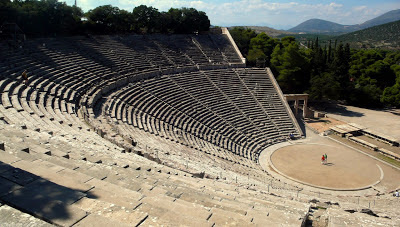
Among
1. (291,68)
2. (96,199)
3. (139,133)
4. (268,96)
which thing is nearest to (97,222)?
(96,199)

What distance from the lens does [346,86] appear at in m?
40.7

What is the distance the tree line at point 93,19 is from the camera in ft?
92.1

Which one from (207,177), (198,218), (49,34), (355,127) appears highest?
(49,34)

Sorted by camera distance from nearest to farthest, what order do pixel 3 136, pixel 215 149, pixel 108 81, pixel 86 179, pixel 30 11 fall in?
pixel 86 179
pixel 3 136
pixel 215 149
pixel 108 81
pixel 30 11

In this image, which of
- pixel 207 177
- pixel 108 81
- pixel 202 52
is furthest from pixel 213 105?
pixel 207 177

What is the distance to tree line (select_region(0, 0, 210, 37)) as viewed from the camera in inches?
1105

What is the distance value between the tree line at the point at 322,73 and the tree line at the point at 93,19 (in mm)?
9310

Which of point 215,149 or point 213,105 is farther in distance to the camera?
point 213,105

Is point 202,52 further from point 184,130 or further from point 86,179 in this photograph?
point 86,179

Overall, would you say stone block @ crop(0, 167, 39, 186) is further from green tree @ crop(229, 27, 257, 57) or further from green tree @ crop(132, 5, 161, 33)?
green tree @ crop(229, 27, 257, 57)

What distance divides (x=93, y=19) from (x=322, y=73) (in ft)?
105

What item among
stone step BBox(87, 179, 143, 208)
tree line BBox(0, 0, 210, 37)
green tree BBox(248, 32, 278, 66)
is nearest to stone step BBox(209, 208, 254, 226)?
stone step BBox(87, 179, 143, 208)

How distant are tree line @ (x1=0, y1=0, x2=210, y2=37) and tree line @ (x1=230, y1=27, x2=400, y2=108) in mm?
9310

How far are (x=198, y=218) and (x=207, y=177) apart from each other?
735cm
